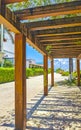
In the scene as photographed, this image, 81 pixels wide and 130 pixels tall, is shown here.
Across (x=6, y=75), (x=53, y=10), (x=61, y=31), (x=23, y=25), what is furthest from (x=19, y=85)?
(x=6, y=75)

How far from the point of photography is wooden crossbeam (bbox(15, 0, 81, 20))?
15.3 ft

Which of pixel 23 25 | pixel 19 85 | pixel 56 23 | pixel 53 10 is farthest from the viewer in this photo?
pixel 56 23

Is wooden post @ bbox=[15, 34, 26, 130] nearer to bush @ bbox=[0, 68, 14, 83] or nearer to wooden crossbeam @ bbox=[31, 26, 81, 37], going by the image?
wooden crossbeam @ bbox=[31, 26, 81, 37]

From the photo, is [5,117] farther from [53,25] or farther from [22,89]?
[53,25]

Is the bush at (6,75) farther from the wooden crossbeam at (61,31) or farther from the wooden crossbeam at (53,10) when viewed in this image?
the wooden crossbeam at (53,10)

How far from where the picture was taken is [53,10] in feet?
15.8

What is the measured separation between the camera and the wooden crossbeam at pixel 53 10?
468 cm

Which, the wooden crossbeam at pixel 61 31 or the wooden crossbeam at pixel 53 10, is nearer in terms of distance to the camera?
the wooden crossbeam at pixel 53 10

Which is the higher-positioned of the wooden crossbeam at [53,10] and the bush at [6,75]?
the wooden crossbeam at [53,10]

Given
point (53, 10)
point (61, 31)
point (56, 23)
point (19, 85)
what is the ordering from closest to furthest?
point (53, 10), point (19, 85), point (56, 23), point (61, 31)

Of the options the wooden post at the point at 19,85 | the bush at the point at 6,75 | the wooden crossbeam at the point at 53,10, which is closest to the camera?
the wooden crossbeam at the point at 53,10

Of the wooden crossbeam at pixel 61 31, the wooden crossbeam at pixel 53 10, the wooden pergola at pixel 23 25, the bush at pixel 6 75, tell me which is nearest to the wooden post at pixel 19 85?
the wooden pergola at pixel 23 25

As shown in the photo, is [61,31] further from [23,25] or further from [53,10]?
[53,10]

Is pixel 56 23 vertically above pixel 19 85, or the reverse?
pixel 56 23
